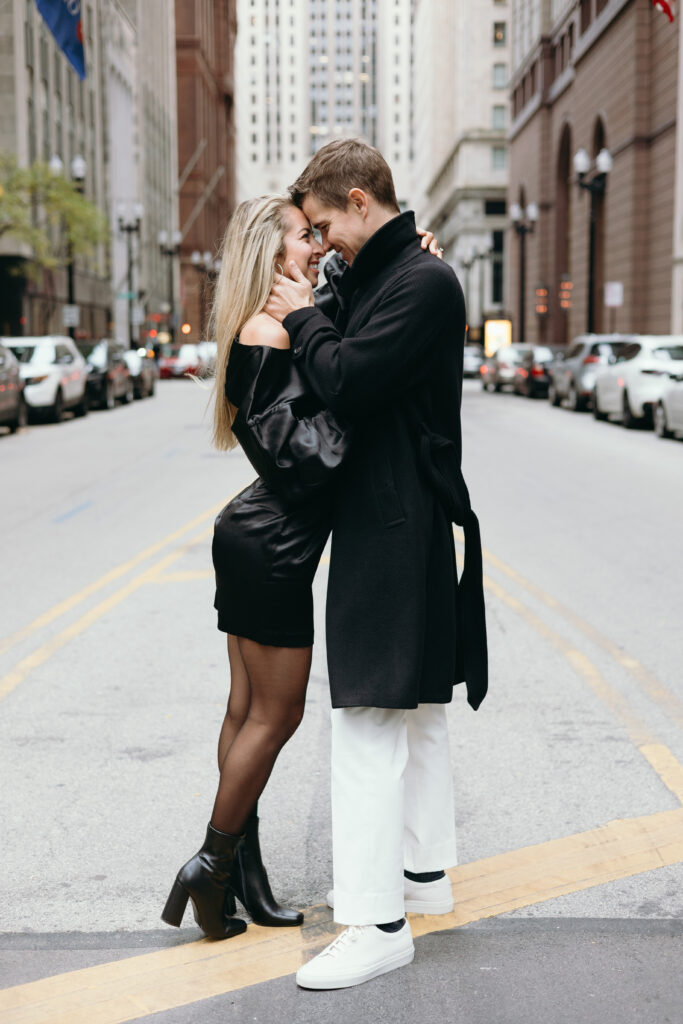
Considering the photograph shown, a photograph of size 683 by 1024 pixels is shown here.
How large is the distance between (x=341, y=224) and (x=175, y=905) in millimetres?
1838

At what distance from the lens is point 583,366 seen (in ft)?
101

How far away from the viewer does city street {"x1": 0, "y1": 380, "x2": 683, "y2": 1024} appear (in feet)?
10.6

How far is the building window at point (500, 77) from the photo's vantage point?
10781 cm

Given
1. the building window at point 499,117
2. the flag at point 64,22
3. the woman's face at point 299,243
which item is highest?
the building window at point 499,117

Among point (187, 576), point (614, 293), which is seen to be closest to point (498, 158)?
point (614, 293)

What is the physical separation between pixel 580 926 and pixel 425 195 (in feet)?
520

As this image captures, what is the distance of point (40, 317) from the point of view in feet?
174

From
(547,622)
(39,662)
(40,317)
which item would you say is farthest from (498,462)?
(40,317)

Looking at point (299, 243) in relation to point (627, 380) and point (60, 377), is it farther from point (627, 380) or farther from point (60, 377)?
point (60, 377)

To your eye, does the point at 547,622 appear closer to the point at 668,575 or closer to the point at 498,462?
the point at 668,575

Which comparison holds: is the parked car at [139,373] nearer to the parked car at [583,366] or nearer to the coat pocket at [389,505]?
the parked car at [583,366]

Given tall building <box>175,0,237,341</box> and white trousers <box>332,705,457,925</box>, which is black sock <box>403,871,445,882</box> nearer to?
white trousers <box>332,705,457,925</box>

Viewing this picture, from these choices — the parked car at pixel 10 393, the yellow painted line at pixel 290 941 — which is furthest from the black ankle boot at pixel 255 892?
the parked car at pixel 10 393

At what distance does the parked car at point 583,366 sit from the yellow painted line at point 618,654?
20302 millimetres
